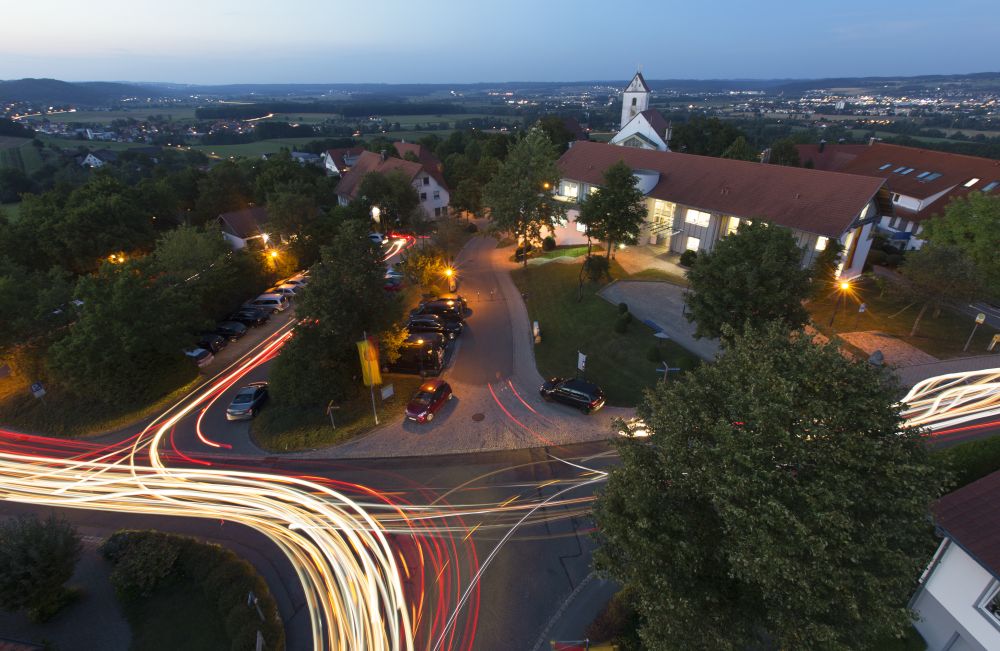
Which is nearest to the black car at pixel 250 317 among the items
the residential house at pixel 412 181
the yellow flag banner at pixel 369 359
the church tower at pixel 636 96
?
the yellow flag banner at pixel 369 359

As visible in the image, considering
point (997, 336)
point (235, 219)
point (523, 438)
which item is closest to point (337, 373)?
point (523, 438)

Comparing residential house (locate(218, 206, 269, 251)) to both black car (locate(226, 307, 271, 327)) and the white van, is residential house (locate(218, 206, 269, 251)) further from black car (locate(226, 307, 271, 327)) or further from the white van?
black car (locate(226, 307, 271, 327))

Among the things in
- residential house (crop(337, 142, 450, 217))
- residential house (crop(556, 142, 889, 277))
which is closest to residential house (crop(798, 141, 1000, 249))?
residential house (crop(556, 142, 889, 277))

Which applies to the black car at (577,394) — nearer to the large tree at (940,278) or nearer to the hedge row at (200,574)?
the hedge row at (200,574)

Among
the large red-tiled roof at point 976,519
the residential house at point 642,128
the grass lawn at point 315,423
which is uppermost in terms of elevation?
the residential house at point 642,128

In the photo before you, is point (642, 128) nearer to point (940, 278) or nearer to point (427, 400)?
point (940, 278)

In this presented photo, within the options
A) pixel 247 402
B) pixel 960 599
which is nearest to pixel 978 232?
pixel 960 599
